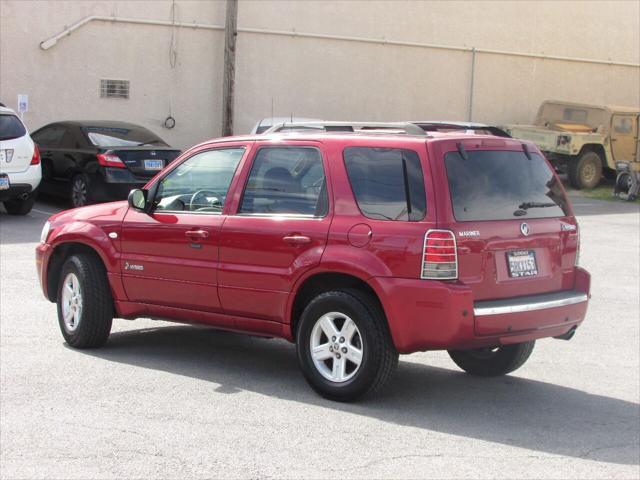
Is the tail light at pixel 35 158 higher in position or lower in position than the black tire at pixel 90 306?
higher

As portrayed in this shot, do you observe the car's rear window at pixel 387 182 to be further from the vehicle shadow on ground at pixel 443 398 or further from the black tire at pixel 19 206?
the black tire at pixel 19 206

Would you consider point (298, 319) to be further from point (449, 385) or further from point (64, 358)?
point (64, 358)

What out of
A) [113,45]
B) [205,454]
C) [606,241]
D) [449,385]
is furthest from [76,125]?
[205,454]

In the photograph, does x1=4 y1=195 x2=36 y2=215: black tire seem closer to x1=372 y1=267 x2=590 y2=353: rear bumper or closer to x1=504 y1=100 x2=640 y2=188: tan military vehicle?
x1=372 y1=267 x2=590 y2=353: rear bumper

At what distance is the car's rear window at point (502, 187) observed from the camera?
6.48m

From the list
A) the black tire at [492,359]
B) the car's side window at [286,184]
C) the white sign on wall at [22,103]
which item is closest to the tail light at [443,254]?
the car's side window at [286,184]

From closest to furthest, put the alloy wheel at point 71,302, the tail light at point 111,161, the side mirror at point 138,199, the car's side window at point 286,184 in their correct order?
the car's side window at point 286,184
the side mirror at point 138,199
the alloy wheel at point 71,302
the tail light at point 111,161

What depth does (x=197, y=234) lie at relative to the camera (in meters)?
7.38

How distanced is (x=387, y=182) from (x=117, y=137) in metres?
11.2

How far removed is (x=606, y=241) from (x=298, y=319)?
10825 mm

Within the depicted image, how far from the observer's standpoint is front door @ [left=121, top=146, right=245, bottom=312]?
290 inches

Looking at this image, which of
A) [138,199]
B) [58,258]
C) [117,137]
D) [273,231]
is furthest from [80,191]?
[273,231]

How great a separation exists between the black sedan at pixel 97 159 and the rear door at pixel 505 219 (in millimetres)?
10036

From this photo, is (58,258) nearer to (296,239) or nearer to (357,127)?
(296,239)
